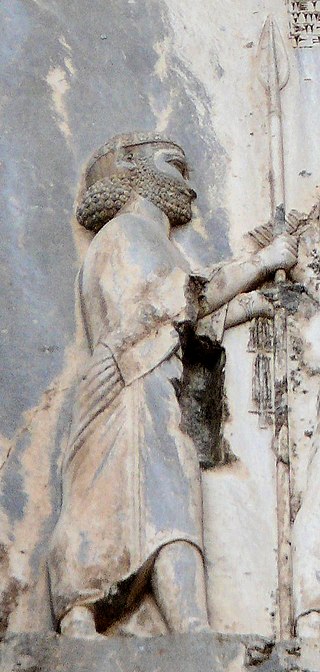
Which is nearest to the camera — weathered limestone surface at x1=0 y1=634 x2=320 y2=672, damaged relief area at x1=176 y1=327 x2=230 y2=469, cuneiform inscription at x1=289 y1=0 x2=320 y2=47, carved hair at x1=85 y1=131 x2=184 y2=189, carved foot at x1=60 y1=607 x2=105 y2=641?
weathered limestone surface at x1=0 y1=634 x2=320 y2=672

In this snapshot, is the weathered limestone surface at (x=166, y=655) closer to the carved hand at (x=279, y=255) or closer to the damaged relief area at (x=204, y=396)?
the damaged relief area at (x=204, y=396)

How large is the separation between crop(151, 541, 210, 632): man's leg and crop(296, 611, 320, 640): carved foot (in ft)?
0.88

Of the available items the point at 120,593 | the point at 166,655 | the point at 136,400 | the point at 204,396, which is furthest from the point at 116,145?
the point at 166,655

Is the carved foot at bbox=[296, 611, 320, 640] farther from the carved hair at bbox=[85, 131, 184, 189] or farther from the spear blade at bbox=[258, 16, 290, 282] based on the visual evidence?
the carved hair at bbox=[85, 131, 184, 189]

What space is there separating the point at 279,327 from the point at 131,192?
703mm

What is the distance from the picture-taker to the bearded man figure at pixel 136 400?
5.04 metres

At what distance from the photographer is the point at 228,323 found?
581 cm

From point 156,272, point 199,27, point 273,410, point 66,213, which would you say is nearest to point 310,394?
point 273,410

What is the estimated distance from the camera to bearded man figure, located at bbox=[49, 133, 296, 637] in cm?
504

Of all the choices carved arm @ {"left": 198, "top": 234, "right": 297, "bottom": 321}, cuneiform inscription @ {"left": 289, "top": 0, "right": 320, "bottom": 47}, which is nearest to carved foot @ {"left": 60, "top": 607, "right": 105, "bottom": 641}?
carved arm @ {"left": 198, "top": 234, "right": 297, "bottom": 321}

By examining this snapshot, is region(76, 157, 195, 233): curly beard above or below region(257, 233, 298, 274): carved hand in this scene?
above

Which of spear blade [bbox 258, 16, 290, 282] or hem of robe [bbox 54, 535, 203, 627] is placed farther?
spear blade [bbox 258, 16, 290, 282]

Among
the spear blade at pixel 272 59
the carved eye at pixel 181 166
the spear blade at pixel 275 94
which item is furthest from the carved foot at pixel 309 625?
the spear blade at pixel 272 59

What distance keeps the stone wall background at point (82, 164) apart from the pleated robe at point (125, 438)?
156 millimetres
